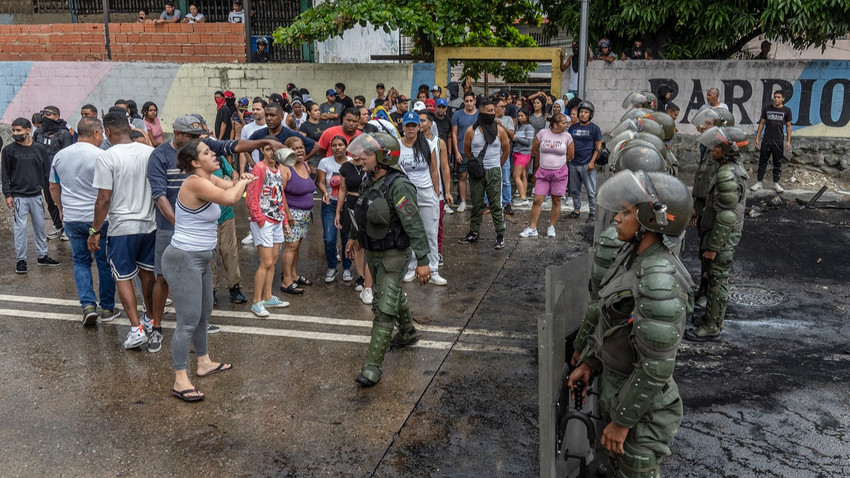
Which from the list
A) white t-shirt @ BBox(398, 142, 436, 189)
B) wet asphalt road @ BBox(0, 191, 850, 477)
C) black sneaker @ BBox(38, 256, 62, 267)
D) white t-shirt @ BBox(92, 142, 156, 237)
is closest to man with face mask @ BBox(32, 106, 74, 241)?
black sneaker @ BBox(38, 256, 62, 267)

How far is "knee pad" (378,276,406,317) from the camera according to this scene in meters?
5.39

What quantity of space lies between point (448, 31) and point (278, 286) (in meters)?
8.80

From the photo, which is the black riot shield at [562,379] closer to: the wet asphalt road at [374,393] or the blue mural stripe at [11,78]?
the wet asphalt road at [374,393]

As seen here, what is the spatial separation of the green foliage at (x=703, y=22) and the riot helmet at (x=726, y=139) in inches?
297

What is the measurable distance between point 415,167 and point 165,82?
11340 millimetres

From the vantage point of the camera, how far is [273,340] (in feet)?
20.8

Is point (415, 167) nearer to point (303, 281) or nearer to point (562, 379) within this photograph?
point (303, 281)

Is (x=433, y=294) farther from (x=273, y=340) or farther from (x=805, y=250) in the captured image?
(x=805, y=250)

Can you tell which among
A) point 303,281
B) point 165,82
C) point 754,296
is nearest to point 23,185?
point 303,281

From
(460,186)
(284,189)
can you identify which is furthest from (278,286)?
(460,186)

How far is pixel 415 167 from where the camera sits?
7.43 metres

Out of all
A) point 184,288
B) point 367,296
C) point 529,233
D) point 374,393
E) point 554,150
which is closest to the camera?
point 184,288

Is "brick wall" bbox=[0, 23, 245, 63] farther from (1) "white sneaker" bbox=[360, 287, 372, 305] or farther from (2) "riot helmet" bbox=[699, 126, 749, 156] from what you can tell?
(2) "riot helmet" bbox=[699, 126, 749, 156]

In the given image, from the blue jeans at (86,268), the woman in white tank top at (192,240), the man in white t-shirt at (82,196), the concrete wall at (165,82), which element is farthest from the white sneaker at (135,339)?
the concrete wall at (165,82)
